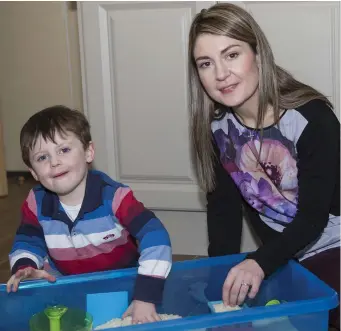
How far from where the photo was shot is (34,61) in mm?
2859

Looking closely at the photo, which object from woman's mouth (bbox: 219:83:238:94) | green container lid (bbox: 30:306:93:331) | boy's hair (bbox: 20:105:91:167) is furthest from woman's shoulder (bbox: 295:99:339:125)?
green container lid (bbox: 30:306:93:331)

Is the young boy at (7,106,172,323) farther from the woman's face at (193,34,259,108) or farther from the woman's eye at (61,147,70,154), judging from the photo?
the woman's face at (193,34,259,108)

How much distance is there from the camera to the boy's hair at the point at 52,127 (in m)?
1.08

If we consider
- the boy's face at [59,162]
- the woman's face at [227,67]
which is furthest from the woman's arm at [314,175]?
the boy's face at [59,162]

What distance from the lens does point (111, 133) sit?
1.79 meters

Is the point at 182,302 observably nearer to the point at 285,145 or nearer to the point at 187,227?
the point at 285,145

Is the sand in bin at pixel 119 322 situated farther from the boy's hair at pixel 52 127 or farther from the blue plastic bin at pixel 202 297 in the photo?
the boy's hair at pixel 52 127

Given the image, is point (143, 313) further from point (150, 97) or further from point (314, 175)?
point (150, 97)

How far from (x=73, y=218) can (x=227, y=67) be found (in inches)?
15.2

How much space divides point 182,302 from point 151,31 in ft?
2.69

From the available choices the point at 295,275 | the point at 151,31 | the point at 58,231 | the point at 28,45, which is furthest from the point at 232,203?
the point at 28,45

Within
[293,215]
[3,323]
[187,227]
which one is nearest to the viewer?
[3,323]

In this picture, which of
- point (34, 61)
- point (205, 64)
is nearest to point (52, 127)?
point (205, 64)

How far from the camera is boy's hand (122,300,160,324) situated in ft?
3.18
